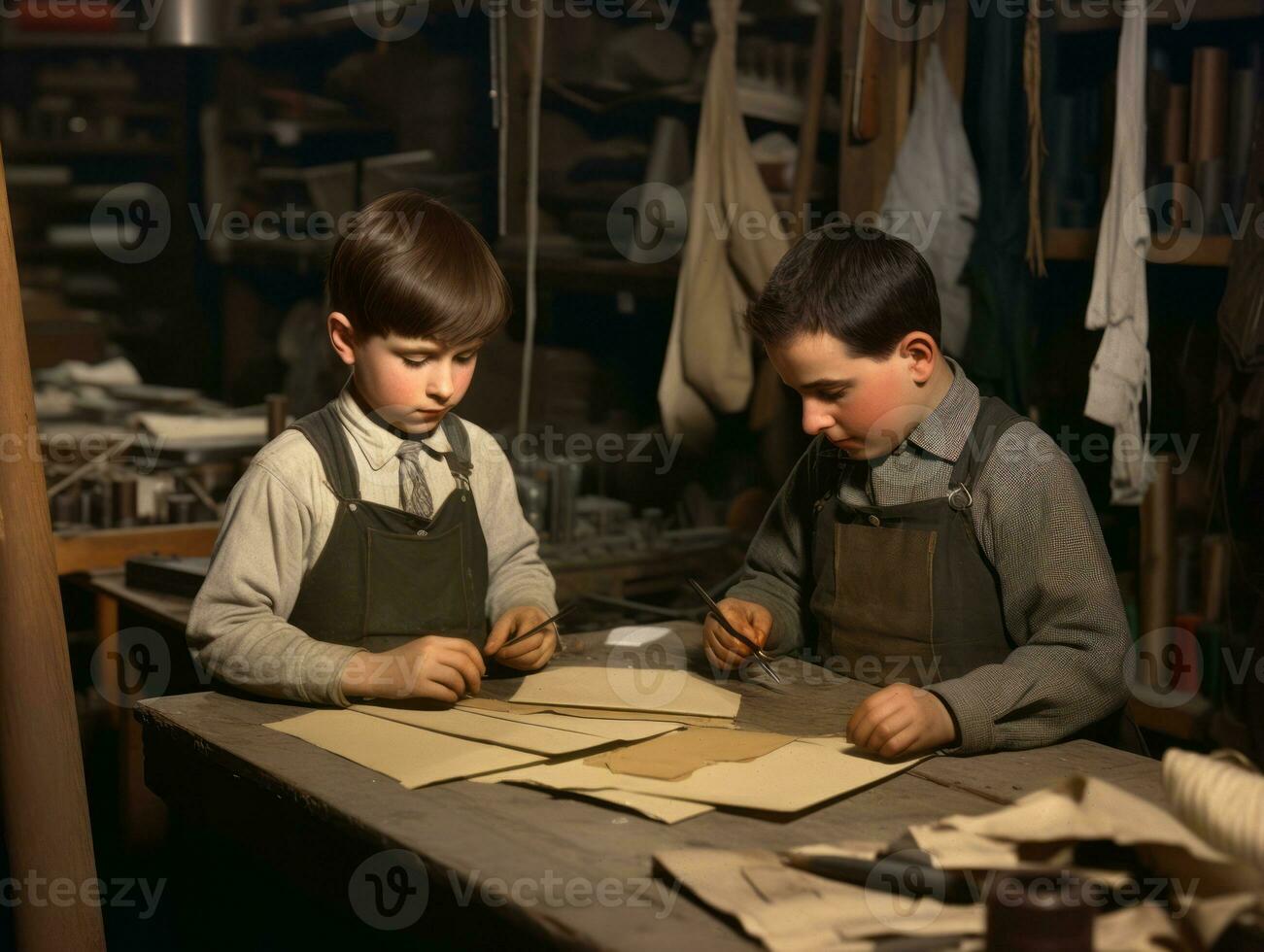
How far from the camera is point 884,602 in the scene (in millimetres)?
2000

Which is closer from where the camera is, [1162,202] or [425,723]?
[425,723]

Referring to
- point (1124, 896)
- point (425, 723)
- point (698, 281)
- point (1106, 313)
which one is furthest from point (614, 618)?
point (1124, 896)

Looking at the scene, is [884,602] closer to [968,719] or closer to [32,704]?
[968,719]

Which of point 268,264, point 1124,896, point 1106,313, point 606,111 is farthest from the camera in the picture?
point 268,264

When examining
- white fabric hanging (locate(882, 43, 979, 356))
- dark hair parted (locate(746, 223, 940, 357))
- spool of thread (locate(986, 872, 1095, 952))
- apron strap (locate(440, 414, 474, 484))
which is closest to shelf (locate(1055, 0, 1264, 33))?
white fabric hanging (locate(882, 43, 979, 356))

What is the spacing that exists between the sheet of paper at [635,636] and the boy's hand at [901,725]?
0.62 metres

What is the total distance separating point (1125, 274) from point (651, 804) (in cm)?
212

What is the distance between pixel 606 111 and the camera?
14.0 ft

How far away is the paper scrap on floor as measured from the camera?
5.79 feet

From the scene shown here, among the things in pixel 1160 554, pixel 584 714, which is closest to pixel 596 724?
pixel 584 714

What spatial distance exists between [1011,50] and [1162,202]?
0.51m

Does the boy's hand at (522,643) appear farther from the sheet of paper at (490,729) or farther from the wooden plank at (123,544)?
the wooden plank at (123,544)

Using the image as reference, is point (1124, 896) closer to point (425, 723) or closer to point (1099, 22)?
point (425, 723)

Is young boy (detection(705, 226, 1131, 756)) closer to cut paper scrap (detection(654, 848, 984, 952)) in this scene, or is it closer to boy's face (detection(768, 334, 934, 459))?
boy's face (detection(768, 334, 934, 459))
